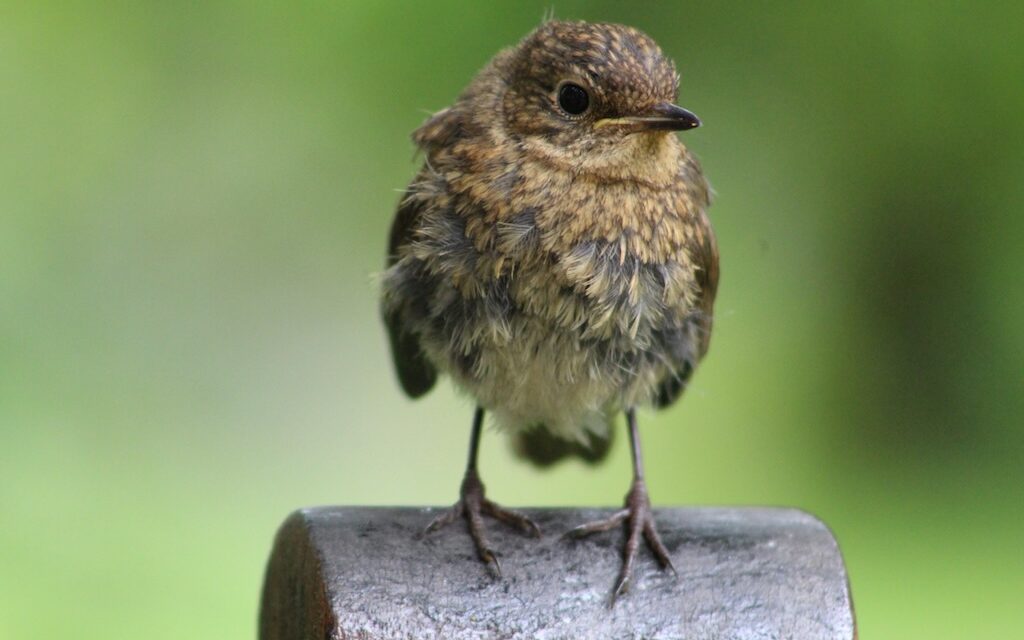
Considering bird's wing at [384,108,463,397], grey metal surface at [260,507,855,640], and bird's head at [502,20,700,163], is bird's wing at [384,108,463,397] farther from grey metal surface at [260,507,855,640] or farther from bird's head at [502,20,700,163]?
grey metal surface at [260,507,855,640]

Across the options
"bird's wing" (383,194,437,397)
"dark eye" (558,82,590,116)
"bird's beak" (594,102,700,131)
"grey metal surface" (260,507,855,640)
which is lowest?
"grey metal surface" (260,507,855,640)

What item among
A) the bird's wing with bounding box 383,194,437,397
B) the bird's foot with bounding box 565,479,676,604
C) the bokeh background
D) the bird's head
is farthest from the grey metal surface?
the bokeh background

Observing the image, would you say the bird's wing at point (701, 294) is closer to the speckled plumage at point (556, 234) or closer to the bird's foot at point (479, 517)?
the speckled plumage at point (556, 234)

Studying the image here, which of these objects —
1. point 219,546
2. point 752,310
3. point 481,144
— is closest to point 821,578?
point 481,144

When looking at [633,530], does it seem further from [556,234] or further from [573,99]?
[573,99]

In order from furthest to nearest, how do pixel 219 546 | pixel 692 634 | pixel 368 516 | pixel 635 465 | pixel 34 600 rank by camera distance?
pixel 219 546 → pixel 34 600 → pixel 635 465 → pixel 368 516 → pixel 692 634

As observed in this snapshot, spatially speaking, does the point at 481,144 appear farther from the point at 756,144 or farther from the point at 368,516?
the point at 756,144

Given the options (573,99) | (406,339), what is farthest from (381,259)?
(573,99)
